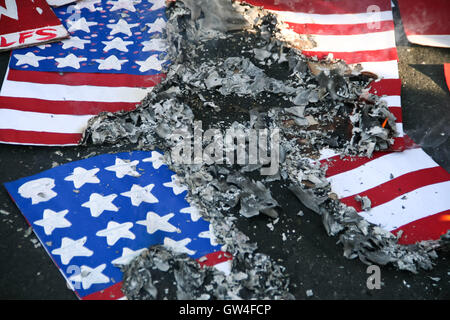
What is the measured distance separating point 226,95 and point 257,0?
1160 millimetres

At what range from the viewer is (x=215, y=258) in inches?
83.7

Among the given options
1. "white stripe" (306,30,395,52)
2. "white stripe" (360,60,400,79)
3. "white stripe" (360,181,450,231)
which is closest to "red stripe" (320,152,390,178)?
"white stripe" (360,181,450,231)

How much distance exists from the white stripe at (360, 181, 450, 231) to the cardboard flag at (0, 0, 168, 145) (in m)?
1.73

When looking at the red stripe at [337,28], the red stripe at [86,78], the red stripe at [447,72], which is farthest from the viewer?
the red stripe at [337,28]

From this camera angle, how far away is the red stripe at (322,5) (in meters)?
3.62

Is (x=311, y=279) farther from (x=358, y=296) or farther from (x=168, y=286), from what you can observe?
(x=168, y=286)

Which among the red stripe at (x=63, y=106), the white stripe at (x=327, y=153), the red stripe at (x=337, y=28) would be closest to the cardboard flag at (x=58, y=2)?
the red stripe at (x=63, y=106)

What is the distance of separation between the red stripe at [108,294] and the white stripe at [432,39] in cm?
306

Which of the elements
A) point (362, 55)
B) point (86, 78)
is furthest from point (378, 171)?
point (86, 78)

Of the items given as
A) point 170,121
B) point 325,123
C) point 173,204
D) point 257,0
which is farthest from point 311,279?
point 257,0

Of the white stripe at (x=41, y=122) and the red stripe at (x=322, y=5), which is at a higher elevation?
the red stripe at (x=322, y=5)
